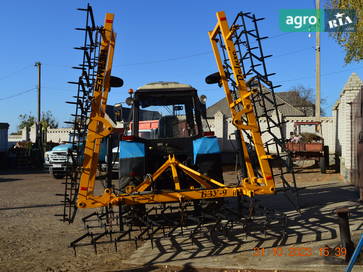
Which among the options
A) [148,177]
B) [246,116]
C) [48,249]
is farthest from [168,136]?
[48,249]

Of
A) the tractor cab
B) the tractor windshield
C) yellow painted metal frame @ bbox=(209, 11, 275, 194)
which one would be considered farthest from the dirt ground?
the tractor windshield

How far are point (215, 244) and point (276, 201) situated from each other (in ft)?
14.0

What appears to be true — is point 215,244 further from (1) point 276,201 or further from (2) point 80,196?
(1) point 276,201

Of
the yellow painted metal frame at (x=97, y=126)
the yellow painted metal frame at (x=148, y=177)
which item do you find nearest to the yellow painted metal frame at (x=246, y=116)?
the yellow painted metal frame at (x=148, y=177)

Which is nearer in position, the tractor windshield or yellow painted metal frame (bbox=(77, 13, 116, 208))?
yellow painted metal frame (bbox=(77, 13, 116, 208))

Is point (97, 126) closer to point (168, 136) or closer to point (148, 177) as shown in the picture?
point (148, 177)

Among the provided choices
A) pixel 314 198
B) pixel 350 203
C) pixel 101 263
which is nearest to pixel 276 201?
pixel 314 198

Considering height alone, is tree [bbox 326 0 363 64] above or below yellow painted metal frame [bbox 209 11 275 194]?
above

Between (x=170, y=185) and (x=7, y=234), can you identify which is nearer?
(x=7, y=234)

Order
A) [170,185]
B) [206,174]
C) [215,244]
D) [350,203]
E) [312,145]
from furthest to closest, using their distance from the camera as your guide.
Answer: [312,145], [350,203], [170,185], [206,174], [215,244]

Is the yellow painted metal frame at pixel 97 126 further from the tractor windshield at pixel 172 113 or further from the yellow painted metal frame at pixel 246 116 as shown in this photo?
the tractor windshield at pixel 172 113

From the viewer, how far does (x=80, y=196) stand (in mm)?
5012

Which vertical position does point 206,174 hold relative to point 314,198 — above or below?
above

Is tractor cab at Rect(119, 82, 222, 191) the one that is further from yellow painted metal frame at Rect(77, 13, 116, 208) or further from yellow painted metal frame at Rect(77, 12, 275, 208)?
yellow painted metal frame at Rect(77, 13, 116, 208)
